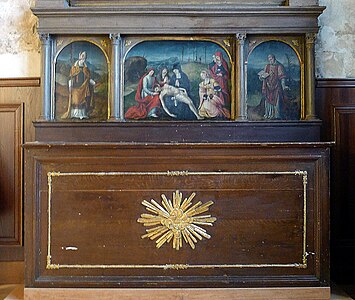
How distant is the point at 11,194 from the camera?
5.15 meters

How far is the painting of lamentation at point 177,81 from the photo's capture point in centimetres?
495

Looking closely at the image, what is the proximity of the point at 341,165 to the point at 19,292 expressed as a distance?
304 cm

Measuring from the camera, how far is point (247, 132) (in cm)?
487

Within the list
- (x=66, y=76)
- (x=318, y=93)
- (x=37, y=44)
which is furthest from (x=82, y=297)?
(x=318, y=93)

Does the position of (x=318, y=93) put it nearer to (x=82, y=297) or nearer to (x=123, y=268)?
(x=123, y=268)

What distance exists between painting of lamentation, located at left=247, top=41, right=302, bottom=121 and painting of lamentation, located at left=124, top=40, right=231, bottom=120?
0.22 m

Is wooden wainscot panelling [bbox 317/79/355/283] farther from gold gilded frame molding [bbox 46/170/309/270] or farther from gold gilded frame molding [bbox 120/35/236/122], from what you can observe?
gold gilded frame molding [bbox 46/170/309/270]

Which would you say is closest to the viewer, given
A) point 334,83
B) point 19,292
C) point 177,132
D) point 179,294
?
point 179,294

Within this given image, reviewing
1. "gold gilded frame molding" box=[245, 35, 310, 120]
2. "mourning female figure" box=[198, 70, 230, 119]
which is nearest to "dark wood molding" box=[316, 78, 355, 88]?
"gold gilded frame molding" box=[245, 35, 310, 120]

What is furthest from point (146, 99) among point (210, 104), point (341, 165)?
point (341, 165)

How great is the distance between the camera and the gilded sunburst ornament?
4258mm

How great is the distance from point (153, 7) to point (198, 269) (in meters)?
2.25

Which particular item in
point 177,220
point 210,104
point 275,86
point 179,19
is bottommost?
point 177,220

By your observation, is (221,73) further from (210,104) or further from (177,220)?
(177,220)
